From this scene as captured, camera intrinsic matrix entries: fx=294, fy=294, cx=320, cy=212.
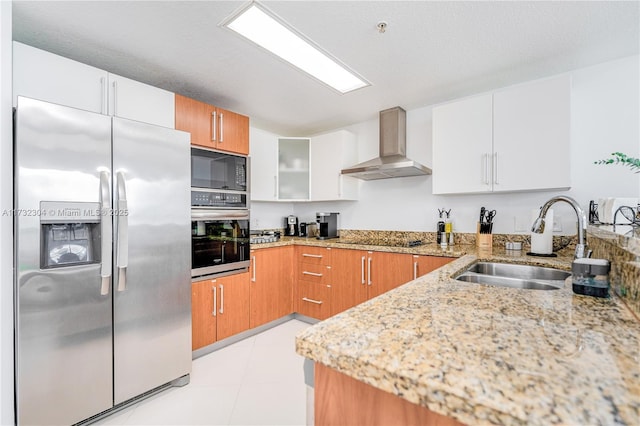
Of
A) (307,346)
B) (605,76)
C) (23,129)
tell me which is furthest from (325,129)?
(307,346)

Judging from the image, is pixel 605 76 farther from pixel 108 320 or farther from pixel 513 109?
pixel 108 320

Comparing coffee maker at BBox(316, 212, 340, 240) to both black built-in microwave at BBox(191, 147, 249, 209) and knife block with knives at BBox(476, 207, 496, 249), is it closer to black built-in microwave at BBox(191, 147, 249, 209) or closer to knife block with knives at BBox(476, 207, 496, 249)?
black built-in microwave at BBox(191, 147, 249, 209)

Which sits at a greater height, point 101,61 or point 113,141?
point 101,61

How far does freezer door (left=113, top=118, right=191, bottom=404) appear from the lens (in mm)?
1746

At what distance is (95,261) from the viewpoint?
5.49 feet

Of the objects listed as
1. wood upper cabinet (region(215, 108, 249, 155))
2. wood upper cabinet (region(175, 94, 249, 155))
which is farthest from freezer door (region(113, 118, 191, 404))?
wood upper cabinet (region(215, 108, 249, 155))

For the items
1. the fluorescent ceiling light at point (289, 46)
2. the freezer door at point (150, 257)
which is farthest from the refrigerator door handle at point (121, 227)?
the fluorescent ceiling light at point (289, 46)

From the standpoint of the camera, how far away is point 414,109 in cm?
317

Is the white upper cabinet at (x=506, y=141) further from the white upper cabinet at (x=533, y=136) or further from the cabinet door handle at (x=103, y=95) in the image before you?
the cabinet door handle at (x=103, y=95)

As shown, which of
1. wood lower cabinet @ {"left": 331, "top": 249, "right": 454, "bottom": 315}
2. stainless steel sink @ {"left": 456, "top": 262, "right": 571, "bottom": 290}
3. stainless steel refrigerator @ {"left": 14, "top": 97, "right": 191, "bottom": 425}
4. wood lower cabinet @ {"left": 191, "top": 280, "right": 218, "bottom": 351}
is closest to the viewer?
stainless steel sink @ {"left": 456, "top": 262, "right": 571, "bottom": 290}

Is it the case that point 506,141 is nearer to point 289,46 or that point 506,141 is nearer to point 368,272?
point 368,272

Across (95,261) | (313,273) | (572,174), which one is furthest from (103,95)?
(572,174)

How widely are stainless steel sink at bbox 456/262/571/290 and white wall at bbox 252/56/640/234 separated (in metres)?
1.00

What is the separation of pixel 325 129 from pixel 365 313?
341 cm
